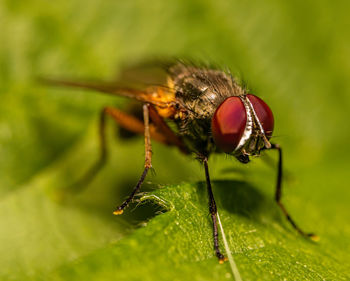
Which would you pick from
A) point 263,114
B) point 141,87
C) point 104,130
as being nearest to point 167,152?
point 104,130

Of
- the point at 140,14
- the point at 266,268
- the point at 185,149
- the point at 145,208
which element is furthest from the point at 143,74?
the point at 266,268

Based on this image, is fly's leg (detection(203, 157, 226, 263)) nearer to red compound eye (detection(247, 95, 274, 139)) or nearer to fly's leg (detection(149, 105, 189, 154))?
red compound eye (detection(247, 95, 274, 139))

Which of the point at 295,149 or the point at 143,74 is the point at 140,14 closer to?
the point at 143,74

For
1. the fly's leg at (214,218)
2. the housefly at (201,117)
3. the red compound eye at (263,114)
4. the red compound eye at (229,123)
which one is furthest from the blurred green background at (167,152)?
the red compound eye at (263,114)

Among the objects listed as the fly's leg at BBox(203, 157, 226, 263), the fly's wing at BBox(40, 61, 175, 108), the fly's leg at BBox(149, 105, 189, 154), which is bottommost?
the fly's leg at BBox(203, 157, 226, 263)

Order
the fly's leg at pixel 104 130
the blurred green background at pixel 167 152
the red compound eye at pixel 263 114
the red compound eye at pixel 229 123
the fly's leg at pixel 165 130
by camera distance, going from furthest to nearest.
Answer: the fly's leg at pixel 104 130 < the fly's leg at pixel 165 130 < the red compound eye at pixel 263 114 < the red compound eye at pixel 229 123 < the blurred green background at pixel 167 152

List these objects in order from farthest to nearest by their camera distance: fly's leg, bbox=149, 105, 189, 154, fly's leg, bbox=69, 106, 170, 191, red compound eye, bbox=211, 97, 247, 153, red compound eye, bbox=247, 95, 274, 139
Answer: fly's leg, bbox=69, 106, 170, 191 < fly's leg, bbox=149, 105, 189, 154 < red compound eye, bbox=247, 95, 274, 139 < red compound eye, bbox=211, 97, 247, 153

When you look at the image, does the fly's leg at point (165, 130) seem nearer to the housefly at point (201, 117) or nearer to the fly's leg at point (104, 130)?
the housefly at point (201, 117)

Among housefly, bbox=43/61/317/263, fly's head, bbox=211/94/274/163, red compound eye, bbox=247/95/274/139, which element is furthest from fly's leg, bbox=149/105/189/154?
red compound eye, bbox=247/95/274/139
